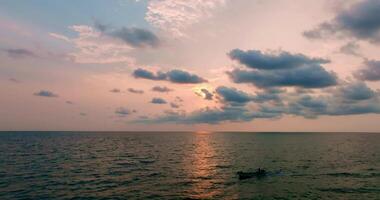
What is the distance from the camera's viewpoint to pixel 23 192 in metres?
48.1

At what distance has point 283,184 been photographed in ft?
183

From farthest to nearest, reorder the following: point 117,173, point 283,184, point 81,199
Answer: point 117,173 < point 283,184 < point 81,199

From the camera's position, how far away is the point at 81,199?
44406mm

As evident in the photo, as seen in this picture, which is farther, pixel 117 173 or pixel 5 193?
pixel 117 173

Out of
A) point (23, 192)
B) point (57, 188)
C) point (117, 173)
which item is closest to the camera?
point (23, 192)

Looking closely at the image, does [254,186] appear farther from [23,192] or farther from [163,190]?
[23,192]

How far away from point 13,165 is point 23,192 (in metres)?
34.6

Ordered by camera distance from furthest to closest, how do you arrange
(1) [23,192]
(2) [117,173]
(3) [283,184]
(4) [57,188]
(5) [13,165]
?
(5) [13,165]
(2) [117,173]
(3) [283,184]
(4) [57,188]
(1) [23,192]

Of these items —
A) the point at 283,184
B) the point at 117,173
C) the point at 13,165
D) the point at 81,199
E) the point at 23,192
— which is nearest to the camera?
the point at 81,199

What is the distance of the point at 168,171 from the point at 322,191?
109 ft

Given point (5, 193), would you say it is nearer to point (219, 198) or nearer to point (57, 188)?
point (57, 188)

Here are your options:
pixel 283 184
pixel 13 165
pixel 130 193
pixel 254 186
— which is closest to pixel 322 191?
pixel 283 184

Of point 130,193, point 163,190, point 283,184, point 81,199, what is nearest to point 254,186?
point 283,184

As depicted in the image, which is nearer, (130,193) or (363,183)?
(130,193)
